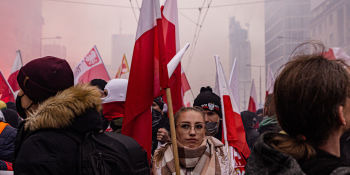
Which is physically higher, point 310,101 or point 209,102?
point 310,101

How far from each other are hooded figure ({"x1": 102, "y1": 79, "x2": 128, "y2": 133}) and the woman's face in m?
0.55

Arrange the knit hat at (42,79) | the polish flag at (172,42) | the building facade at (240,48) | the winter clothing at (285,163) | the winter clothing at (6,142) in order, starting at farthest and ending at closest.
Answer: the building facade at (240,48) → the polish flag at (172,42) → the winter clothing at (6,142) → the knit hat at (42,79) → the winter clothing at (285,163)

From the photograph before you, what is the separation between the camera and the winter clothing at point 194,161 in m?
2.99

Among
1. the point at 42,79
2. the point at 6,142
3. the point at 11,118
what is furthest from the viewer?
the point at 11,118

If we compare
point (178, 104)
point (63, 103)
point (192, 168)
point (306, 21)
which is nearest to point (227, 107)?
point (178, 104)

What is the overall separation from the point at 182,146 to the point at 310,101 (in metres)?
1.84

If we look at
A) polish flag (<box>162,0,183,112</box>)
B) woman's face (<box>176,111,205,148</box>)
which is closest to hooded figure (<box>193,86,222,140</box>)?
polish flag (<box>162,0,183,112</box>)

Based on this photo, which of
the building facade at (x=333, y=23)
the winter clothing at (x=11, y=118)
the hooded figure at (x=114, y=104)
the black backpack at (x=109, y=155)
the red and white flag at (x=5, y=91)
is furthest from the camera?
the building facade at (x=333, y=23)

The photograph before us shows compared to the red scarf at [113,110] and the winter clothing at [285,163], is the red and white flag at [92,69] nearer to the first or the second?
the red scarf at [113,110]

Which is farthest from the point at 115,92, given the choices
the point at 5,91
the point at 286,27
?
the point at 286,27

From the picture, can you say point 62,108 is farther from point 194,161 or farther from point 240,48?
point 240,48

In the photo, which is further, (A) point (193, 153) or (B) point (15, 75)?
(B) point (15, 75)

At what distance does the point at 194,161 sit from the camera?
9.95 ft

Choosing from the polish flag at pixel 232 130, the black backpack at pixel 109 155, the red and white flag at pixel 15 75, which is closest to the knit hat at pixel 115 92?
the polish flag at pixel 232 130
